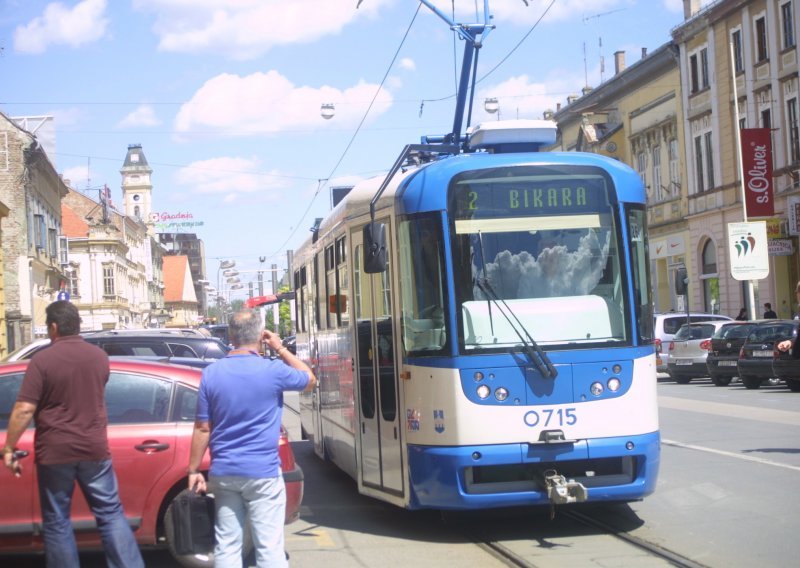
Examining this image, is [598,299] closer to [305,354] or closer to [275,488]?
[275,488]

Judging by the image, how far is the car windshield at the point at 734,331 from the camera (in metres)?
26.7

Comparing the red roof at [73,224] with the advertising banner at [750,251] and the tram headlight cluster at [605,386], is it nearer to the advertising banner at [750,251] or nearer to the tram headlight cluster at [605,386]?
the advertising banner at [750,251]

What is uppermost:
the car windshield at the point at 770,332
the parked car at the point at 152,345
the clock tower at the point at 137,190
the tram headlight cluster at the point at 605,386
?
the clock tower at the point at 137,190

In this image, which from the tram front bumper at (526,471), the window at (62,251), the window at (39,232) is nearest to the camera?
the tram front bumper at (526,471)

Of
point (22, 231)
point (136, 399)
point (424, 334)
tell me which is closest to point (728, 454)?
point (424, 334)

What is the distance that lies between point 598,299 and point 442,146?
211 centimetres

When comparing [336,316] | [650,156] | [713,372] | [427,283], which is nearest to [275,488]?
[427,283]

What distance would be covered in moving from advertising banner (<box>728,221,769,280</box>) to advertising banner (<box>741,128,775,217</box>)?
8.82 ft

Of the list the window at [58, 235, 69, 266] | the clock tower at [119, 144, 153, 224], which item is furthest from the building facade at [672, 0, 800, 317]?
the clock tower at [119, 144, 153, 224]

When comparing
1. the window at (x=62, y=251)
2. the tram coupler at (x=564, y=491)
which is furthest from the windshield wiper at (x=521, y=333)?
the window at (x=62, y=251)

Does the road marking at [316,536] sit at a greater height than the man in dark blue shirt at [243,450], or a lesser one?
lesser

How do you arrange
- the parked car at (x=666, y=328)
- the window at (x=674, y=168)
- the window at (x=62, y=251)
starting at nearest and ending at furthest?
the parked car at (x=666, y=328), the window at (x=674, y=168), the window at (x=62, y=251)

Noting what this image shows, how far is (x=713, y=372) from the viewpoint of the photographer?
27.6 meters

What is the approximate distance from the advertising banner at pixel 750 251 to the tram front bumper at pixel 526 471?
27824mm
